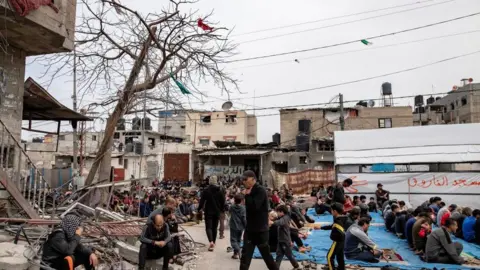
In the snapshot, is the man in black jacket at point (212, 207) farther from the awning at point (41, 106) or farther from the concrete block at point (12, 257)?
the awning at point (41, 106)

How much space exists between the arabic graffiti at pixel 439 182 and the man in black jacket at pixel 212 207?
37.5 ft

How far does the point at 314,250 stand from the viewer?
8.52 m

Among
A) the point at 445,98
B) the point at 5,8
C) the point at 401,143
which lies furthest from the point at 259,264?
the point at 445,98

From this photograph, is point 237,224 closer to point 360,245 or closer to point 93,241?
point 360,245

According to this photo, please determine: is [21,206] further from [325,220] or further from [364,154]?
[364,154]

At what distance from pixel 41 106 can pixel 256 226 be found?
748 centimetres

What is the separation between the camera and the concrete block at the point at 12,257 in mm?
5047

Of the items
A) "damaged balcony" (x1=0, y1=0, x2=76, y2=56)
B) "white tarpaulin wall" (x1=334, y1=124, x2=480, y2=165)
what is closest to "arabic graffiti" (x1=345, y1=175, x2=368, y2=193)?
"white tarpaulin wall" (x1=334, y1=124, x2=480, y2=165)

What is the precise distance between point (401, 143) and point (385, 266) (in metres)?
13.3

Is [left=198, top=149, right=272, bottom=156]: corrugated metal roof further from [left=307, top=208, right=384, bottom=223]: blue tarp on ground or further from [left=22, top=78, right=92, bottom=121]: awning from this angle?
[left=22, top=78, right=92, bottom=121]: awning

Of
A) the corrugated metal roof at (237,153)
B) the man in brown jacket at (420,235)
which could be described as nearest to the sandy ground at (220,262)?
the man in brown jacket at (420,235)

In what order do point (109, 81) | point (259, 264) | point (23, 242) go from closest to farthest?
point (23, 242)
point (259, 264)
point (109, 81)

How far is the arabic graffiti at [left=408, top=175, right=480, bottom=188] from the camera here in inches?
621

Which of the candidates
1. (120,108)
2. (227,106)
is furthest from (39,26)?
(227,106)
